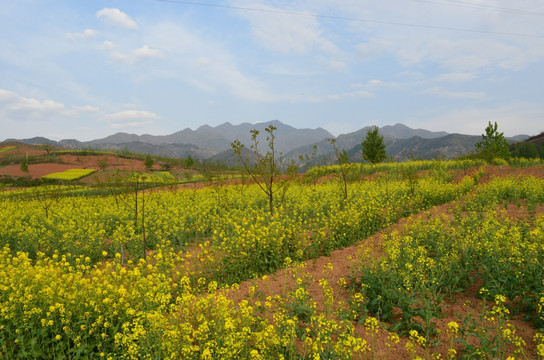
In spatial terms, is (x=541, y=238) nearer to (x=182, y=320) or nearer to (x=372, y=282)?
(x=372, y=282)

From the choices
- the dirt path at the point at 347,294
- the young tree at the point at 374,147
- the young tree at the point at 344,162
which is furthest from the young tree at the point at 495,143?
the dirt path at the point at 347,294

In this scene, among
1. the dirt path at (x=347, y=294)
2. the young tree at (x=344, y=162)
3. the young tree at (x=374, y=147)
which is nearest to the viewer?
the dirt path at (x=347, y=294)

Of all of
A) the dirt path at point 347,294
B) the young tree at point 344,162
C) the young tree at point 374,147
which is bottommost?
the dirt path at point 347,294

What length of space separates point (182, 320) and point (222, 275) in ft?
7.45

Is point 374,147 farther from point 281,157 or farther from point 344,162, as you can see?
point 281,157

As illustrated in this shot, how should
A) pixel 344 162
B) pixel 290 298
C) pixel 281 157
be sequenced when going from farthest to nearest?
1. pixel 344 162
2. pixel 281 157
3. pixel 290 298

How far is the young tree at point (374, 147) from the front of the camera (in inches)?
1496

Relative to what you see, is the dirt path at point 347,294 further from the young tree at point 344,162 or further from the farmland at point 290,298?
the young tree at point 344,162

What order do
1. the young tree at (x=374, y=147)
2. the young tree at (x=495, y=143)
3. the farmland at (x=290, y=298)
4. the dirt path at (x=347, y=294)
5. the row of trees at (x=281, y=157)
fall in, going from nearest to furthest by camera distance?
the farmland at (x=290, y=298), the dirt path at (x=347, y=294), the row of trees at (x=281, y=157), the young tree at (x=495, y=143), the young tree at (x=374, y=147)

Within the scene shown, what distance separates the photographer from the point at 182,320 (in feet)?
14.8

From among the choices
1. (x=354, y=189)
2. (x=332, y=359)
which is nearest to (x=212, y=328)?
(x=332, y=359)

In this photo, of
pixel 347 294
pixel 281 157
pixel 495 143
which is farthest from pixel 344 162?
pixel 495 143

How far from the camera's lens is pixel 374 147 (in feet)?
127

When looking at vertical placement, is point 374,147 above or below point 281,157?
above
